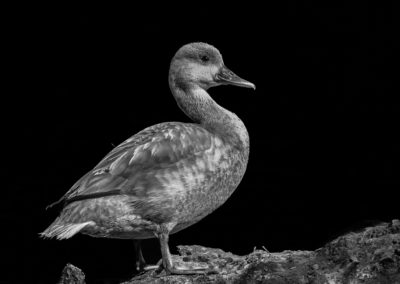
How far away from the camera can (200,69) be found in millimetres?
6422

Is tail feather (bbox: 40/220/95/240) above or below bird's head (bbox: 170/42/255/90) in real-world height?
below

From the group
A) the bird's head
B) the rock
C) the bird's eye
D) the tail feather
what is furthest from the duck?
the bird's eye

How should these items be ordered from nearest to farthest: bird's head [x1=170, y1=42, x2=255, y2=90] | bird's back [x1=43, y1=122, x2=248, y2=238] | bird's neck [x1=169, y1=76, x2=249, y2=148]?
1. bird's back [x1=43, y1=122, x2=248, y2=238]
2. bird's neck [x1=169, y1=76, x2=249, y2=148]
3. bird's head [x1=170, y1=42, x2=255, y2=90]

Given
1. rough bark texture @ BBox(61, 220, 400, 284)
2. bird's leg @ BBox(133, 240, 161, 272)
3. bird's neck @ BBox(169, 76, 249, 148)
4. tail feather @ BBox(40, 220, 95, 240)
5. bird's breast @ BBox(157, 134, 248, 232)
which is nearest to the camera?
rough bark texture @ BBox(61, 220, 400, 284)

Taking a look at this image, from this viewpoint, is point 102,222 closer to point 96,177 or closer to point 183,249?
point 96,177

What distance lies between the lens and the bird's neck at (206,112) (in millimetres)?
6245

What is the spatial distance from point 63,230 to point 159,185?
0.80 m

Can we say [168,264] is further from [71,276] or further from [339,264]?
[339,264]

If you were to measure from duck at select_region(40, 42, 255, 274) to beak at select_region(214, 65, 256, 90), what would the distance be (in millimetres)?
432

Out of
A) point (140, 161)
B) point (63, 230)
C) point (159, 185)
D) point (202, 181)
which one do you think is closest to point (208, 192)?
point (202, 181)

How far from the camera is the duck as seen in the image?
18.0 ft

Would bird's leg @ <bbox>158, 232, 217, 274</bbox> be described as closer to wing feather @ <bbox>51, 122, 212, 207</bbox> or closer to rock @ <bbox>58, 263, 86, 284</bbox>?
wing feather @ <bbox>51, 122, 212, 207</bbox>

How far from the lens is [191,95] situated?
6395mm

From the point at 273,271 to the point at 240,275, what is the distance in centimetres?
30
